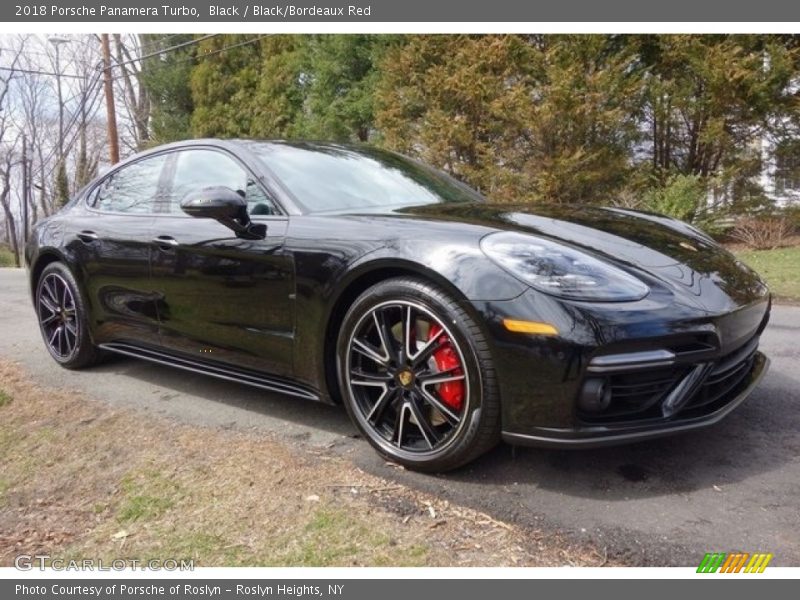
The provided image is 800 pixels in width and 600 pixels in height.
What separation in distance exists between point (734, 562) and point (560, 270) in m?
1.06

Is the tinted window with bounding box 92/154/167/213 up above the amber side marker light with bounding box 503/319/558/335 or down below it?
above

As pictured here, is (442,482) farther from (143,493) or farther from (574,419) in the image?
(143,493)

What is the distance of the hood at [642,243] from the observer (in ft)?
8.12

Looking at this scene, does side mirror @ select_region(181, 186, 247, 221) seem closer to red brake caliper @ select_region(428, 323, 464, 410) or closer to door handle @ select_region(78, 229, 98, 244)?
red brake caliper @ select_region(428, 323, 464, 410)

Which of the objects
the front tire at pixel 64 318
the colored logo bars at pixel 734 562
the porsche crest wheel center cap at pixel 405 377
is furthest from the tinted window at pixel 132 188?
the colored logo bars at pixel 734 562

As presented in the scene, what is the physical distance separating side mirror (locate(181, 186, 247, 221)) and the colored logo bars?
2.26m

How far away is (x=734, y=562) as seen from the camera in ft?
6.46

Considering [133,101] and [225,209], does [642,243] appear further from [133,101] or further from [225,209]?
[133,101]

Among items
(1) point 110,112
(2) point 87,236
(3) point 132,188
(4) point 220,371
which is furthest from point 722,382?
(1) point 110,112

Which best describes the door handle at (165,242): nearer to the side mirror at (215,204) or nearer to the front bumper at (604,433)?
the side mirror at (215,204)

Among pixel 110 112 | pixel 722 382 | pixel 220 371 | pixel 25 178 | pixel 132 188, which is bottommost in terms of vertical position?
pixel 220 371

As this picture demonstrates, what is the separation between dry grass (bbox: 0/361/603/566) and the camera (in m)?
2.10

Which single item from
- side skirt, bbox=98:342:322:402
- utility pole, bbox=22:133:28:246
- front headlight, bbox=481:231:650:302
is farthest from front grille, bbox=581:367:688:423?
utility pole, bbox=22:133:28:246

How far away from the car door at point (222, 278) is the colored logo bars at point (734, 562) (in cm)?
181
